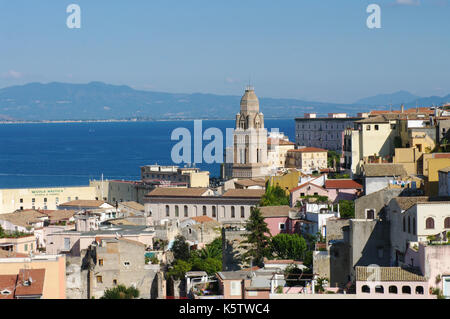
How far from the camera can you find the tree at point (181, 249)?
35.5 metres

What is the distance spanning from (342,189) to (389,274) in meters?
15.9

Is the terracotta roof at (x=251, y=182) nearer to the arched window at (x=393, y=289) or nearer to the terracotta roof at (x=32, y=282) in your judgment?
the terracotta roof at (x=32, y=282)

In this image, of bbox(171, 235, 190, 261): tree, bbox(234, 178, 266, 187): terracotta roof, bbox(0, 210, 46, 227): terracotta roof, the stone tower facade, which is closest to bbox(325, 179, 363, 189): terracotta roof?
bbox(171, 235, 190, 261): tree

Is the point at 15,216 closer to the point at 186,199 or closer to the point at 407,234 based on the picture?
the point at 186,199

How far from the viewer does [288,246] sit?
98.7ft

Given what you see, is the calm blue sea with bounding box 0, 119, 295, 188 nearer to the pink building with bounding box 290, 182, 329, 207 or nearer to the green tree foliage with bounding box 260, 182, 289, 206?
the green tree foliage with bounding box 260, 182, 289, 206

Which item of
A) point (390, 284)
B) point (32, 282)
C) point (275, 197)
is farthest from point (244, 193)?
point (390, 284)

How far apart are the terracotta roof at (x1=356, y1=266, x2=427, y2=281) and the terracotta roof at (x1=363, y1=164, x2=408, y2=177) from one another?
1158 cm

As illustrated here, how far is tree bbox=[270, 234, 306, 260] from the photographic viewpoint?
2959cm

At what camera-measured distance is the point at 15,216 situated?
154 feet
